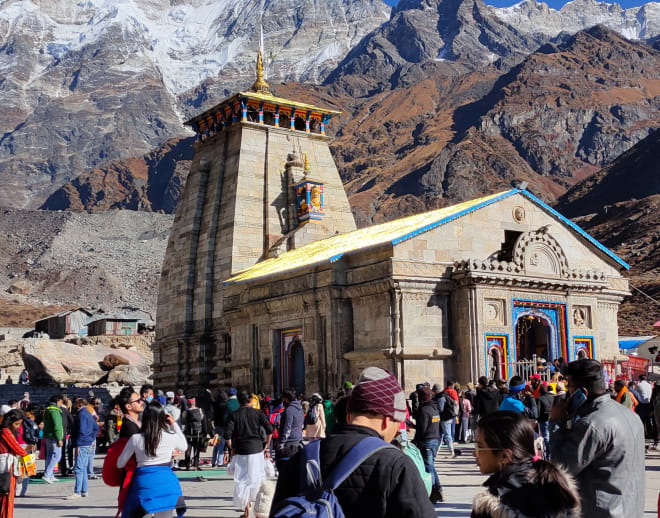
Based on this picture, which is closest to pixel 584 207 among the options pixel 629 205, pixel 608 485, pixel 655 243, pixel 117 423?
pixel 629 205

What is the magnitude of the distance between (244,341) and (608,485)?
25.1 metres

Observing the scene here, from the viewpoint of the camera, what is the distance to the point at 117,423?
21.4 metres

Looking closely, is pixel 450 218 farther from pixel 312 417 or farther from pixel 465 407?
pixel 312 417

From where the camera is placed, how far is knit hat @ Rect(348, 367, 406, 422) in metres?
4.43

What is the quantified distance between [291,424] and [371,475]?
10115 millimetres

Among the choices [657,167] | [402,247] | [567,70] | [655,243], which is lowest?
[402,247]

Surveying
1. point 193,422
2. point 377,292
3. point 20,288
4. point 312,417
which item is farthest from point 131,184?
point 312,417

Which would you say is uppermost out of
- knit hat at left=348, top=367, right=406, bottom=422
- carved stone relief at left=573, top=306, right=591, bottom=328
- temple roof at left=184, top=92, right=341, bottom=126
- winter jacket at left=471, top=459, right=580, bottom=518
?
temple roof at left=184, top=92, right=341, bottom=126

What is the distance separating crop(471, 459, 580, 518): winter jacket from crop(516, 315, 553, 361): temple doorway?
22098 millimetres

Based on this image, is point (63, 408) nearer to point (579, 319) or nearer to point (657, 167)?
point (579, 319)

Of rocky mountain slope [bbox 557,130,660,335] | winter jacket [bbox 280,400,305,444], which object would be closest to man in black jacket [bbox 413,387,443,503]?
winter jacket [bbox 280,400,305,444]

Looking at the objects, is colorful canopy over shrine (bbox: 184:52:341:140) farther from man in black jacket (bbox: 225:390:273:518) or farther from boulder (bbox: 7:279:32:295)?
boulder (bbox: 7:279:32:295)

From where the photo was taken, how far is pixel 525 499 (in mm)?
4184

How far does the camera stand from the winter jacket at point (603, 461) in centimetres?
535
